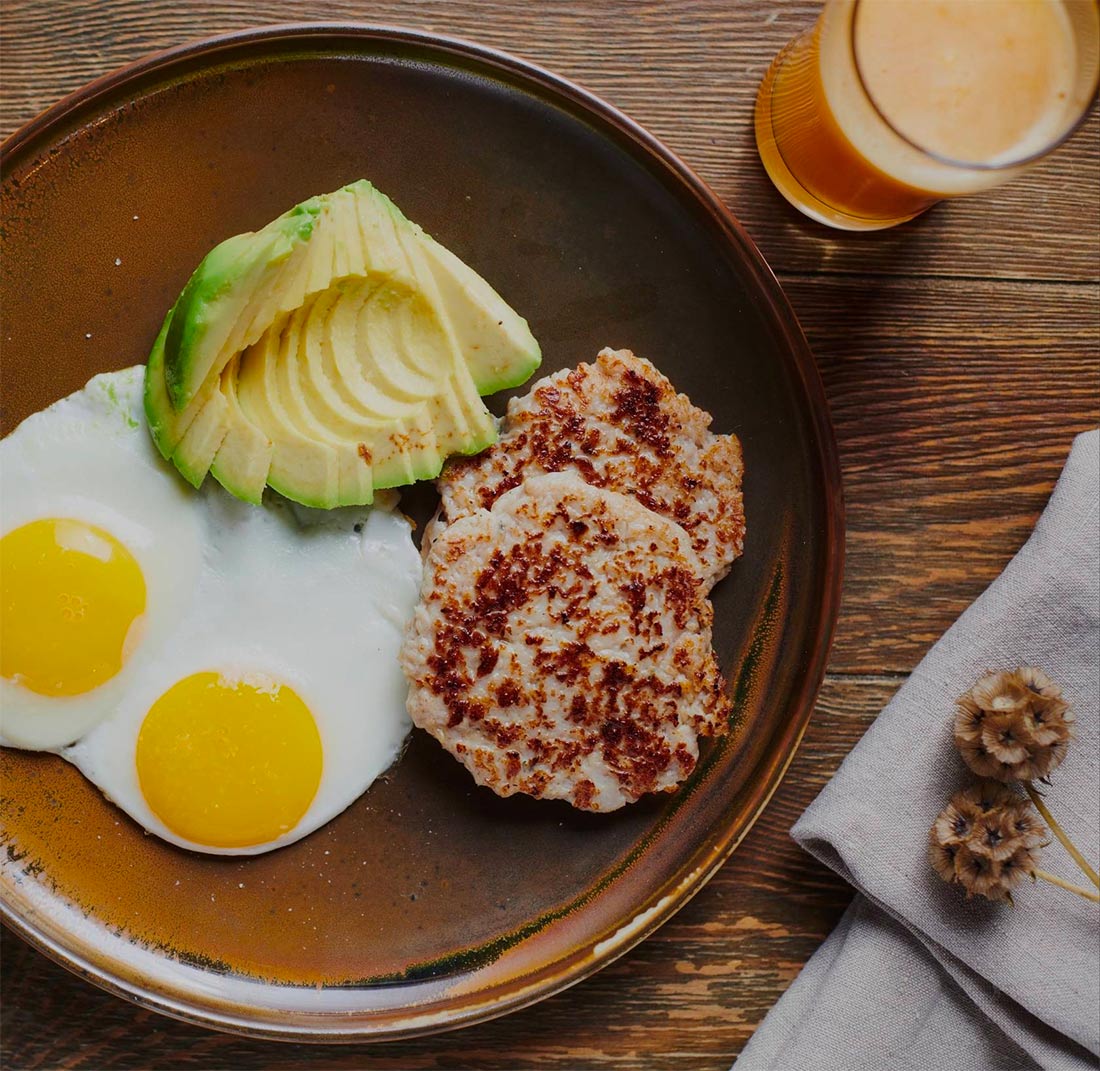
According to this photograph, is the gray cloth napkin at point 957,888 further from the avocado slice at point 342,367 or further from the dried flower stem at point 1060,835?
the avocado slice at point 342,367

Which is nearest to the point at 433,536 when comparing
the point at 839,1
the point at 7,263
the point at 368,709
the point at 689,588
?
the point at 368,709

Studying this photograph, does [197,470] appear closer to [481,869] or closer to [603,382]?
[603,382]

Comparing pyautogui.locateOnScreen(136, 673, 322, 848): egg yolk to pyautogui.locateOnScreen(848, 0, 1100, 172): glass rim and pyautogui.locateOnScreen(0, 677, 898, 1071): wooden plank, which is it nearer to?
pyautogui.locateOnScreen(0, 677, 898, 1071): wooden plank

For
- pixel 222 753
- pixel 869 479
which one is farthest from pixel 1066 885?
pixel 222 753

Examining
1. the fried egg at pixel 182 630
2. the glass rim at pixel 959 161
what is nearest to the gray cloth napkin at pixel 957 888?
the glass rim at pixel 959 161

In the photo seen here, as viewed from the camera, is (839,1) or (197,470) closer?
(839,1)

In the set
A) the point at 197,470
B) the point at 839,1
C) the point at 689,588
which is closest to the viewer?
the point at 839,1
